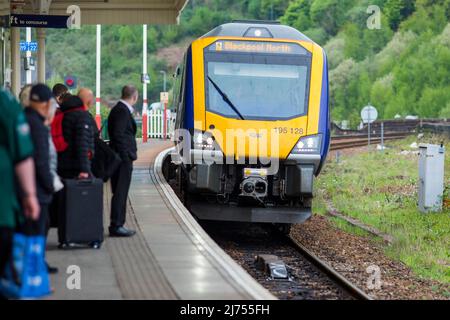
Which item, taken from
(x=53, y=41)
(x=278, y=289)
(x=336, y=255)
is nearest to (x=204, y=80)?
(x=336, y=255)

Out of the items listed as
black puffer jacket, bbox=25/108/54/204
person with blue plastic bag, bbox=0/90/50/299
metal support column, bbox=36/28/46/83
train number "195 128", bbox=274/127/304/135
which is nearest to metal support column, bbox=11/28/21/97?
metal support column, bbox=36/28/46/83

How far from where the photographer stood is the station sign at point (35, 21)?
21.0 m

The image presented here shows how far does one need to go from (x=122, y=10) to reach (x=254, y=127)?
48.9ft

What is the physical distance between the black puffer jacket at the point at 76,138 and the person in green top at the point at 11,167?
11.2 ft

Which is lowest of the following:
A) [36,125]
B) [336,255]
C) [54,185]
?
[336,255]

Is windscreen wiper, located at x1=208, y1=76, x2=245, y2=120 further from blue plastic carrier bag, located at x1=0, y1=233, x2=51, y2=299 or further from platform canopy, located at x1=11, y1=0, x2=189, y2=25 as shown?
platform canopy, located at x1=11, y1=0, x2=189, y2=25

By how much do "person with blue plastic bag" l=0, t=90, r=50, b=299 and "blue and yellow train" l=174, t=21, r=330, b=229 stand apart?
284 inches

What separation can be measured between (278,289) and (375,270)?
227cm

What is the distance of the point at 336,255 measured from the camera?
48.8ft

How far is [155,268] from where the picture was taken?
9.70 meters

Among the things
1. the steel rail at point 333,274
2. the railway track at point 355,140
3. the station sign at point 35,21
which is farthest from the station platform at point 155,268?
the railway track at point 355,140

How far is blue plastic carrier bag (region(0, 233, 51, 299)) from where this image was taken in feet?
23.4

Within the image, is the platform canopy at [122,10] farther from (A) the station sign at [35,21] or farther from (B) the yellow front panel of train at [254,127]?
(B) the yellow front panel of train at [254,127]

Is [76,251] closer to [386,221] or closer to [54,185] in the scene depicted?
[54,185]
